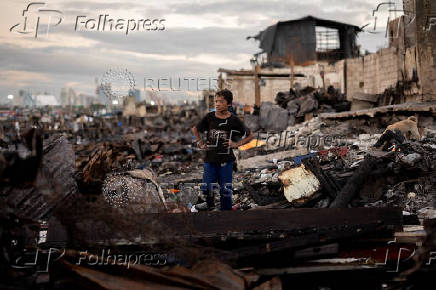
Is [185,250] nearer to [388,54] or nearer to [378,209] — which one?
[378,209]

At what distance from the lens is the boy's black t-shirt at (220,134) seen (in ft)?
15.8

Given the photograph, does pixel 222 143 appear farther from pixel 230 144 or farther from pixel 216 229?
pixel 216 229

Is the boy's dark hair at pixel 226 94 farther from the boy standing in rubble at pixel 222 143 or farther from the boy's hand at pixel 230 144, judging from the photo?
the boy's hand at pixel 230 144

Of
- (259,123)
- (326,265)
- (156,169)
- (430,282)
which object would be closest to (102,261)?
(326,265)

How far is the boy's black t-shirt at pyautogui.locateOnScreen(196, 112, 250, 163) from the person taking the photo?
15.8 ft

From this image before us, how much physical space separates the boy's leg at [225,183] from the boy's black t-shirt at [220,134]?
0.10 m

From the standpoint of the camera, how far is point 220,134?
16.0 ft

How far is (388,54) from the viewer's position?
1428 cm

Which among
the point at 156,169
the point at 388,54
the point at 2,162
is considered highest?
the point at 388,54

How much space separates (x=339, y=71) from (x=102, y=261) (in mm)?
19180

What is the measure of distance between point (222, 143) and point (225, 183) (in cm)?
48

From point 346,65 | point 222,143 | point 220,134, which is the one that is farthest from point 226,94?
point 346,65
